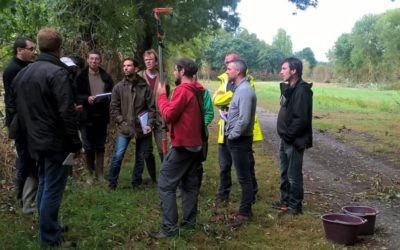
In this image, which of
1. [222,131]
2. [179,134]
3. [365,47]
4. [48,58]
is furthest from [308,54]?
[48,58]

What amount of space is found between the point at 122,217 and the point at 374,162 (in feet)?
23.8

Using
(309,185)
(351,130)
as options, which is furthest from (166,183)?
(351,130)

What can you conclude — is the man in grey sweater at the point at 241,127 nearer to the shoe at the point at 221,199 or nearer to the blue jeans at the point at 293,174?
the blue jeans at the point at 293,174

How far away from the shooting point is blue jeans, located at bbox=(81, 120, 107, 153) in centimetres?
760

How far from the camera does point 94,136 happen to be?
765cm

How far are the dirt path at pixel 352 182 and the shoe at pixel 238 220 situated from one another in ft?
4.57

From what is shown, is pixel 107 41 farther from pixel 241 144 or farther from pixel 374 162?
pixel 374 162

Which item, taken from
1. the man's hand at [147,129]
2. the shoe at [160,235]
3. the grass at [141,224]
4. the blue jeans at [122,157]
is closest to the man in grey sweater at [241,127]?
the grass at [141,224]

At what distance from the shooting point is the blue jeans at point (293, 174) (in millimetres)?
6551

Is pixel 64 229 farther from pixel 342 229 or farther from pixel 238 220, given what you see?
pixel 342 229

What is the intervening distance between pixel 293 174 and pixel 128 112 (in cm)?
255

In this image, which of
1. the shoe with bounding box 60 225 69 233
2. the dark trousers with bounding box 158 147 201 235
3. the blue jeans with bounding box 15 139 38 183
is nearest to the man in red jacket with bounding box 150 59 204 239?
the dark trousers with bounding box 158 147 201 235

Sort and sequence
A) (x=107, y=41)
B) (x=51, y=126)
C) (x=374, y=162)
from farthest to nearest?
(x=374, y=162) < (x=107, y=41) < (x=51, y=126)

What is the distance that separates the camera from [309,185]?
8945mm
